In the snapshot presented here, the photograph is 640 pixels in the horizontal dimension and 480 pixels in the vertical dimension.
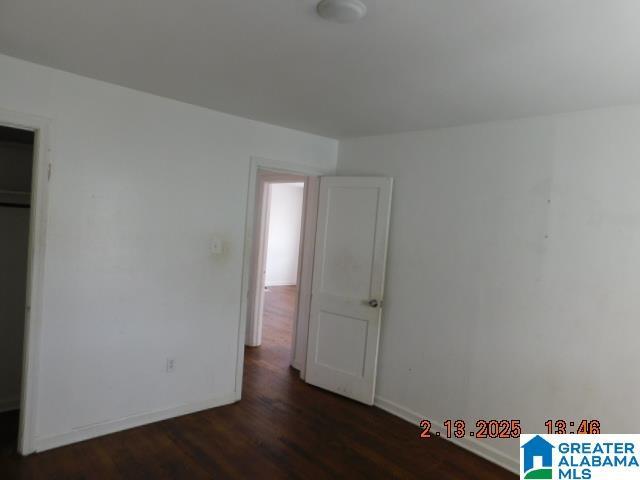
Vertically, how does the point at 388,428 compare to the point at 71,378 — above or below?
below

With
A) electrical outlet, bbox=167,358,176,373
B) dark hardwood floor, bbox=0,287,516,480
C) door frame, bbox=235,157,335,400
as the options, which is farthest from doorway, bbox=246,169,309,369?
electrical outlet, bbox=167,358,176,373

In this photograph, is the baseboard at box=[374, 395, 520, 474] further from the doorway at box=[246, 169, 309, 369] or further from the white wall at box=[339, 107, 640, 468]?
the doorway at box=[246, 169, 309, 369]

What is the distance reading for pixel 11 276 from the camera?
3131 mm

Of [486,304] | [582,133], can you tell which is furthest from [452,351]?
Answer: [582,133]

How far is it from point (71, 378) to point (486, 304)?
2.89 m

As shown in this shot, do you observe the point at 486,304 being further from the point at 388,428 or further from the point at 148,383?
the point at 148,383

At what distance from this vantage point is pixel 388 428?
3.25 metres

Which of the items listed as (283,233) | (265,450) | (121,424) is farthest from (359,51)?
(283,233)

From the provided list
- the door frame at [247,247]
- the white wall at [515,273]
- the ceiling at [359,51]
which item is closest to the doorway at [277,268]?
the door frame at [247,247]

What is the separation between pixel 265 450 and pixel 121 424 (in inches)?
41.6

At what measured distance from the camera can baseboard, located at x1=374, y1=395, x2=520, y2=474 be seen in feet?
9.09

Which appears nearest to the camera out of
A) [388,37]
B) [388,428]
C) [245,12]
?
[245,12]

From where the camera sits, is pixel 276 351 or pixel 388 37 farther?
pixel 276 351

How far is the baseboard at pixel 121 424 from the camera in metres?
2.62
